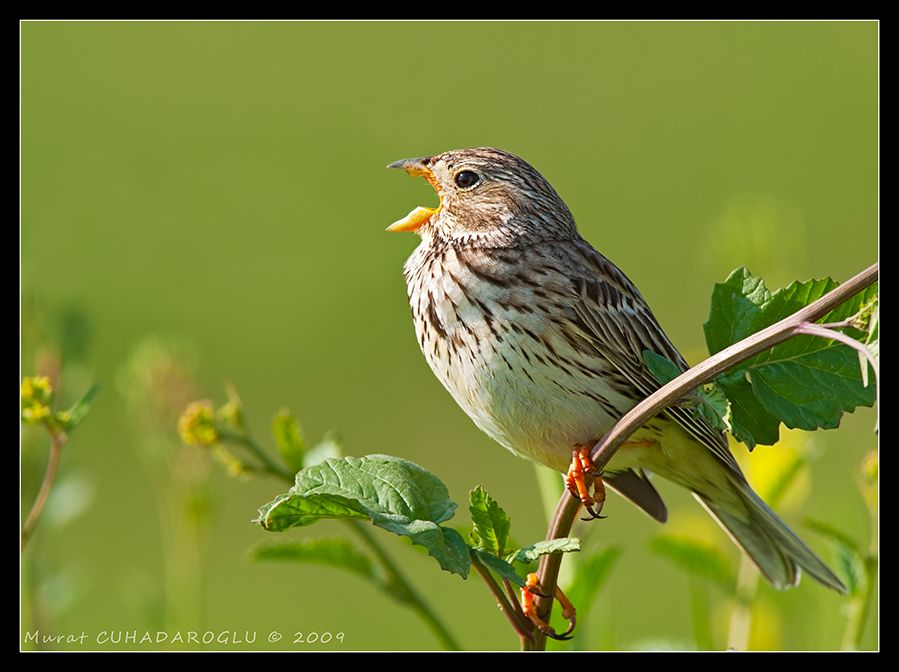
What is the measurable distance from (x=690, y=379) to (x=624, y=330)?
161 centimetres

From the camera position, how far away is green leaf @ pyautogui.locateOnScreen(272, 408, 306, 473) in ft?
10.1

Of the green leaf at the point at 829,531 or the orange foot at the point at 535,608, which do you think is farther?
the green leaf at the point at 829,531

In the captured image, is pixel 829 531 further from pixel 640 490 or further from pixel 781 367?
pixel 640 490

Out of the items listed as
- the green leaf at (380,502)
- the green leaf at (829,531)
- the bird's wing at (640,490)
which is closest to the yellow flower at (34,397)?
the green leaf at (380,502)

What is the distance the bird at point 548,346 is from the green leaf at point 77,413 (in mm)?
1185

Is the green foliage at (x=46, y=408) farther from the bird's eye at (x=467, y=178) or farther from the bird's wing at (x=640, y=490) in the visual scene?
the bird's wing at (x=640, y=490)

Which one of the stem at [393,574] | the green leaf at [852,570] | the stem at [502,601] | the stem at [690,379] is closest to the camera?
the stem at [690,379]

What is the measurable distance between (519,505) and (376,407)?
233cm

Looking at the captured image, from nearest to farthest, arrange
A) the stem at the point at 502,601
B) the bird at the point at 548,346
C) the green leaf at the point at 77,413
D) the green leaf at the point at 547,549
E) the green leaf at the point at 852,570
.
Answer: the green leaf at the point at 547,549 → the stem at the point at 502,601 → the green leaf at the point at 77,413 → the green leaf at the point at 852,570 → the bird at the point at 548,346

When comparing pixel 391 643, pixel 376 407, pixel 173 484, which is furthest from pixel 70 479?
pixel 376 407

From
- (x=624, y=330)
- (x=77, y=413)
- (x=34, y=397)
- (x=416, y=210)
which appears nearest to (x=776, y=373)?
(x=624, y=330)

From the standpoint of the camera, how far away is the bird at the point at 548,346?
3646 millimetres

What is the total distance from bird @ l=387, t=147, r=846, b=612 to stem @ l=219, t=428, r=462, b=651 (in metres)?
0.57

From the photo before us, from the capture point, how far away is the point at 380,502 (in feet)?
7.98
